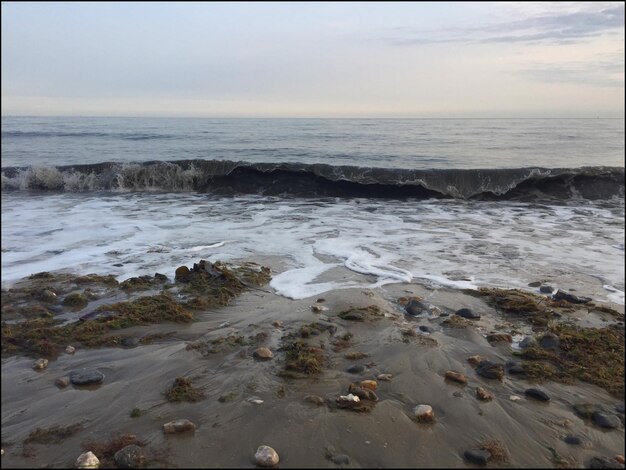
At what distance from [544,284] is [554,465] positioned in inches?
134

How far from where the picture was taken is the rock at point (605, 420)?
293 centimetres

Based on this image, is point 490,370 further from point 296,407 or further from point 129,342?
point 129,342

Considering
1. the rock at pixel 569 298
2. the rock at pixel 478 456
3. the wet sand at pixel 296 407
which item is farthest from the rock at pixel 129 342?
the rock at pixel 569 298

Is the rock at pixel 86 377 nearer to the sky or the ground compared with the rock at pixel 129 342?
nearer to the sky

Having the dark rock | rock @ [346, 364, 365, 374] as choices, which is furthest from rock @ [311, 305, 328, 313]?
rock @ [346, 364, 365, 374]

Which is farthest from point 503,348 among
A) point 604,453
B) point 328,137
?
point 328,137

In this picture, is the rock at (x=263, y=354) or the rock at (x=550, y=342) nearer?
the rock at (x=263, y=354)

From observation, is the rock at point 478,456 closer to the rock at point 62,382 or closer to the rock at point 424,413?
the rock at point 424,413

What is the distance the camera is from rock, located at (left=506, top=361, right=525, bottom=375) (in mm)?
3582

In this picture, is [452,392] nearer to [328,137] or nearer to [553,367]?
[553,367]

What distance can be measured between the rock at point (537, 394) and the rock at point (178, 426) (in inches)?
93.8

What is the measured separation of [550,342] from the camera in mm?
4059

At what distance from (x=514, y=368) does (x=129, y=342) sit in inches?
129

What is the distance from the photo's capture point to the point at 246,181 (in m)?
14.8
